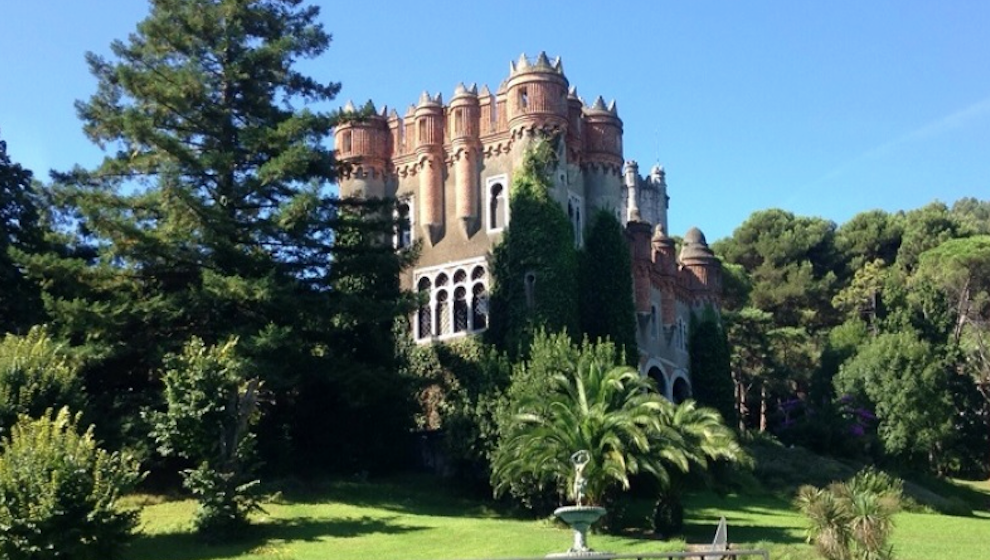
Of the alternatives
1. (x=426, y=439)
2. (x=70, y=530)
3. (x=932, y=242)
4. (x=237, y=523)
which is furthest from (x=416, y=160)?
(x=932, y=242)

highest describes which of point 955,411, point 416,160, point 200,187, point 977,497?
point 416,160

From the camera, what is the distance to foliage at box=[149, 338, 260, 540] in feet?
89.7

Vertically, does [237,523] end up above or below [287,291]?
below

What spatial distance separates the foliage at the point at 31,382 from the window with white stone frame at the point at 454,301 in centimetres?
1470

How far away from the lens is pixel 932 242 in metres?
74.2

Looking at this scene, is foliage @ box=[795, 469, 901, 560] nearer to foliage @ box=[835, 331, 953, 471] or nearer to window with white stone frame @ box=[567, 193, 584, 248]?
window with white stone frame @ box=[567, 193, 584, 248]

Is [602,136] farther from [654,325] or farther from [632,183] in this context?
[632,183]

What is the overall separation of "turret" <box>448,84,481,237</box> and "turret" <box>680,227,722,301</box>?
1414cm

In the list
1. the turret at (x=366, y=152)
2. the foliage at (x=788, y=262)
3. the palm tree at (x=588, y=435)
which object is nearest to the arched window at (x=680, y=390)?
the turret at (x=366, y=152)

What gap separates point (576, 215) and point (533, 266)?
383 cm

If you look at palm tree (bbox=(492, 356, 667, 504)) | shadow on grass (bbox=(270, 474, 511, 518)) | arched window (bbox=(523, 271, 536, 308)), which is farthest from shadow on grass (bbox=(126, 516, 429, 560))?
arched window (bbox=(523, 271, 536, 308))

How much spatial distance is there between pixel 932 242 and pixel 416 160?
137 ft

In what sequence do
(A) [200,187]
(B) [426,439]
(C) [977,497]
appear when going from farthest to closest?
1. (C) [977,497]
2. (B) [426,439]
3. (A) [200,187]

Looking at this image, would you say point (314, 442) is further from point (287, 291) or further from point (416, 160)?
point (416, 160)
